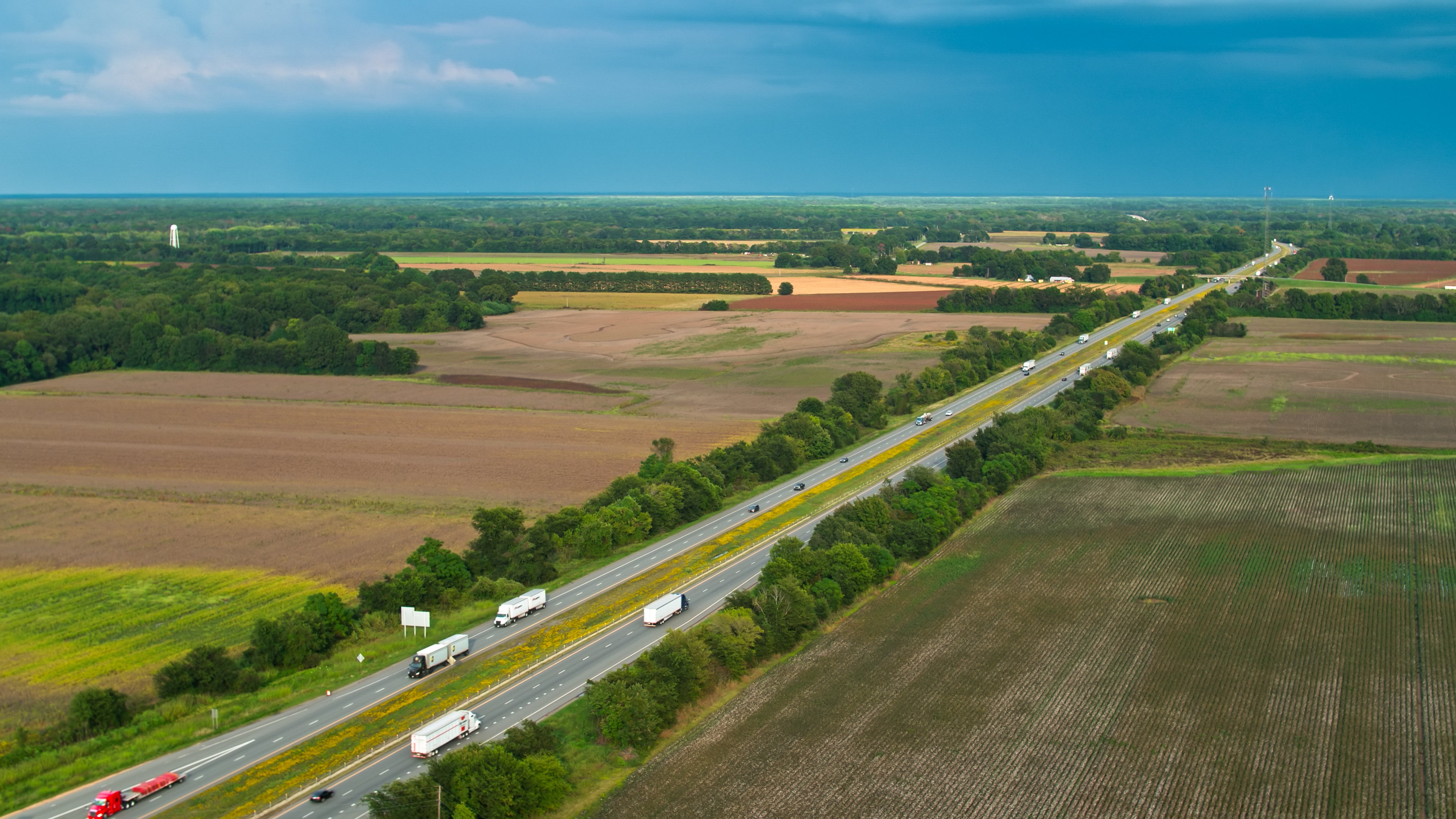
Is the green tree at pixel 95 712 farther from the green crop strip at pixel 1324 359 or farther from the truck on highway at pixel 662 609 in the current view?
the green crop strip at pixel 1324 359

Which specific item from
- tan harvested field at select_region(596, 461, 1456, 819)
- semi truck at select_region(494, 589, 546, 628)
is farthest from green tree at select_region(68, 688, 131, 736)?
tan harvested field at select_region(596, 461, 1456, 819)

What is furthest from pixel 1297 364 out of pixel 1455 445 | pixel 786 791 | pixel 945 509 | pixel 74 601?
pixel 74 601

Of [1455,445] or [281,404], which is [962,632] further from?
[281,404]

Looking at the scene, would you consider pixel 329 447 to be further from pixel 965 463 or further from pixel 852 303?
pixel 852 303

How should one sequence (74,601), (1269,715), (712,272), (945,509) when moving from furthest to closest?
(712,272) → (945,509) → (74,601) → (1269,715)

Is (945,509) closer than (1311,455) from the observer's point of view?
Yes

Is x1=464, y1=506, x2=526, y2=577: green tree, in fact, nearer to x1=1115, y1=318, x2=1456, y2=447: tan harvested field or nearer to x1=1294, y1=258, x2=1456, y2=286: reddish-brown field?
x1=1115, y1=318, x2=1456, y2=447: tan harvested field
